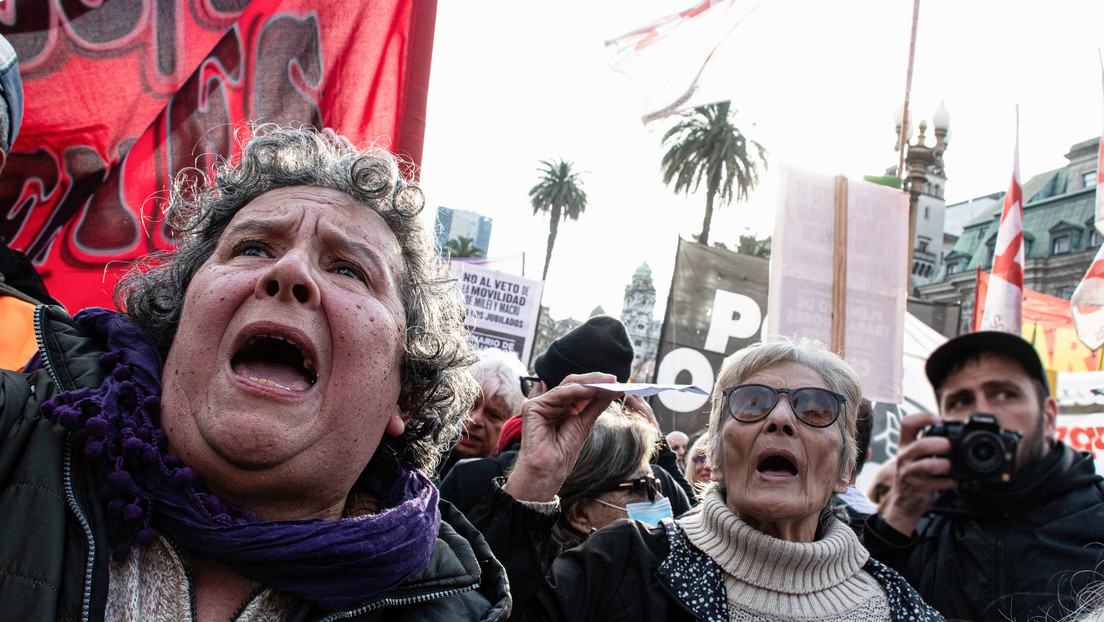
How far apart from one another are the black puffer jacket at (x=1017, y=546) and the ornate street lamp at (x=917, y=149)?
427cm

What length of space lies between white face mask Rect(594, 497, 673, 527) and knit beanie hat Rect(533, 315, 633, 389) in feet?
1.84

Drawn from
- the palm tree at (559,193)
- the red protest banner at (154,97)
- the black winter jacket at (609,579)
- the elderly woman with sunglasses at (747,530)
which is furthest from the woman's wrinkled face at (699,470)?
the palm tree at (559,193)

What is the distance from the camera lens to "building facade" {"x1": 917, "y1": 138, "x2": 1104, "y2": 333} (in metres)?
40.1

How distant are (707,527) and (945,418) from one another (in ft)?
2.33

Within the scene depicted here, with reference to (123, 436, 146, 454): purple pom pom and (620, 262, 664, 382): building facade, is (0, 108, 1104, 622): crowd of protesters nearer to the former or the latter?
(123, 436, 146, 454): purple pom pom

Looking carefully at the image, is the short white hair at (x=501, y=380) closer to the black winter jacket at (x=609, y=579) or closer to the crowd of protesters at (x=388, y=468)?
the crowd of protesters at (x=388, y=468)

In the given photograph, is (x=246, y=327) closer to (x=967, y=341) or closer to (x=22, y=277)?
(x=22, y=277)

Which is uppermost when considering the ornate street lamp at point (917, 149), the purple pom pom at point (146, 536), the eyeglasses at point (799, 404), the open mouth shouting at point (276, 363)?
the ornate street lamp at point (917, 149)

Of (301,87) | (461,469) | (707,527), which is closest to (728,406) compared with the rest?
(707,527)

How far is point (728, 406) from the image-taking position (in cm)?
245

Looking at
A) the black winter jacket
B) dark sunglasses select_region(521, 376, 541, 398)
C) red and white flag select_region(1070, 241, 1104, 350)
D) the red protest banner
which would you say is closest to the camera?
the black winter jacket

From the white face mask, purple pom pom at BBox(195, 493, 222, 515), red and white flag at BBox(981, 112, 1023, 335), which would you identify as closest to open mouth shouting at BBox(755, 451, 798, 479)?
the white face mask

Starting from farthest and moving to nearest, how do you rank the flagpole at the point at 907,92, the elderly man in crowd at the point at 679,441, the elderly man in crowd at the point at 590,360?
the elderly man in crowd at the point at 679,441 < the flagpole at the point at 907,92 < the elderly man in crowd at the point at 590,360

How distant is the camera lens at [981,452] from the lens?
205 centimetres
